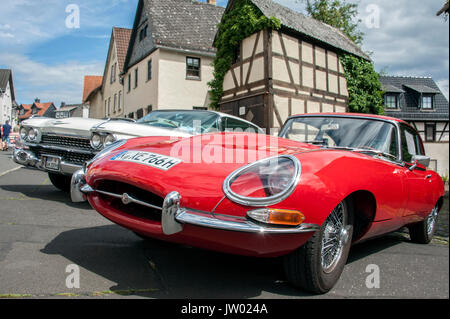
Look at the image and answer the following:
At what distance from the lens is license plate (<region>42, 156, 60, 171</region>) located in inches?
193

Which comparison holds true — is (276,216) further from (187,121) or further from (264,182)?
(187,121)

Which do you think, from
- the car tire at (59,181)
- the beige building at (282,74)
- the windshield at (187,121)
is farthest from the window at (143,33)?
the windshield at (187,121)

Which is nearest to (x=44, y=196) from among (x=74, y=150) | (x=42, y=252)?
(x=74, y=150)

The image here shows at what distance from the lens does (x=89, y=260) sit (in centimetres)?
270

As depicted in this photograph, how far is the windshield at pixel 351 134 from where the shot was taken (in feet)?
11.2

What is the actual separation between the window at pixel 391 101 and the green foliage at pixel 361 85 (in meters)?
15.4

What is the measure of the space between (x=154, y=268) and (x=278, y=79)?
12613 mm

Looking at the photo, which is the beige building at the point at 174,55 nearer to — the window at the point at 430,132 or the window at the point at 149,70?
the window at the point at 149,70

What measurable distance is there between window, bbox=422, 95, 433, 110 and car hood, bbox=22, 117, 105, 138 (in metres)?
33.9

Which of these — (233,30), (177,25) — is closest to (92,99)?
(177,25)

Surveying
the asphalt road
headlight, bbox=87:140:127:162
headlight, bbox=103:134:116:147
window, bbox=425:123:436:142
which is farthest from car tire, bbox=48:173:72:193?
window, bbox=425:123:436:142

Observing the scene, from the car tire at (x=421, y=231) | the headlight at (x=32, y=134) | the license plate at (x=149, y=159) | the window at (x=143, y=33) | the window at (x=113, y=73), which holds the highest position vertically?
the window at (x=143, y=33)

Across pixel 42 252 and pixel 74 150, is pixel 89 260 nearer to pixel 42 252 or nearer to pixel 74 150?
pixel 42 252

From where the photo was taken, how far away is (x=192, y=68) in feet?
67.7
